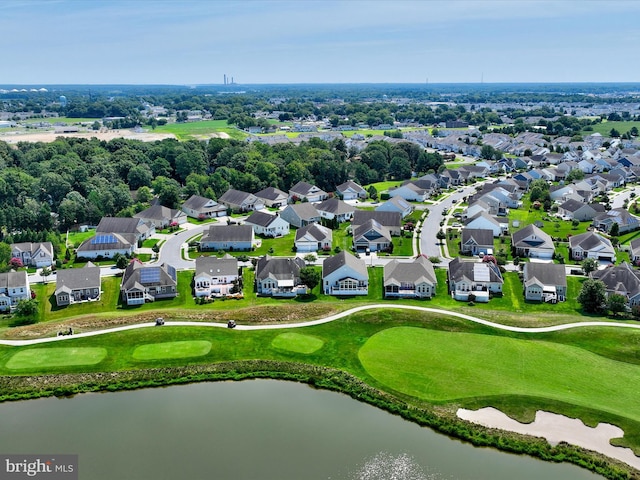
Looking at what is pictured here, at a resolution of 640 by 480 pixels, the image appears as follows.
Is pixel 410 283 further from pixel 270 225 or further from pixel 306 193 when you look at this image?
pixel 306 193

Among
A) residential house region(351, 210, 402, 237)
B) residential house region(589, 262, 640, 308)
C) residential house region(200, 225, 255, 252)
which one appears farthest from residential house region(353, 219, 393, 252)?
residential house region(589, 262, 640, 308)

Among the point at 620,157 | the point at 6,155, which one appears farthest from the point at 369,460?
the point at 620,157

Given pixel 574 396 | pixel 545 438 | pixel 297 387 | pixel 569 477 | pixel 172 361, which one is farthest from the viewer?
pixel 172 361

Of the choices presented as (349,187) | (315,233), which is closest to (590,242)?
(315,233)

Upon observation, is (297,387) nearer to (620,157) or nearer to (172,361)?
(172,361)

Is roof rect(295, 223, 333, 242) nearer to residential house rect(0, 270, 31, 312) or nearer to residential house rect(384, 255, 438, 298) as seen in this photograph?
residential house rect(384, 255, 438, 298)

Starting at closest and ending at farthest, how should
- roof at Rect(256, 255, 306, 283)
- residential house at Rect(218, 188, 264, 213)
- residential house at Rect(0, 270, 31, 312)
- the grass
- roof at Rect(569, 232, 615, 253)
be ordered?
residential house at Rect(0, 270, 31, 312), roof at Rect(256, 255, 306, 283), roof at Rect(569, 232, 615, 253), residential house at Rect(218, 188, 264, 213), the grass

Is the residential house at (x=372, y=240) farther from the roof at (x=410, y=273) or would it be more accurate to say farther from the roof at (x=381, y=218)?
the roof at (x=410, y=273)

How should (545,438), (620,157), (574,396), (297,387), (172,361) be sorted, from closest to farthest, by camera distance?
(545,438) < (574,396) < (297,387) < (172,361) < (620,157)
